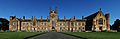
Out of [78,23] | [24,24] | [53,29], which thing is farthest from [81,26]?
[24,24]

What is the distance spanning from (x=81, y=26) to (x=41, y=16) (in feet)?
75.1

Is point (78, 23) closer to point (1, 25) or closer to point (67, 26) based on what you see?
point (67, 26)

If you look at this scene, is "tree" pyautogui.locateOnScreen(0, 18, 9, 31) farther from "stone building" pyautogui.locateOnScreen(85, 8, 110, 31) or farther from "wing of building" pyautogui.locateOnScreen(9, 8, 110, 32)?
"stone building" pyautogui.locateOnScreen(85, 8, 110, 31)

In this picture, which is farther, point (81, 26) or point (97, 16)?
point (81, 26)

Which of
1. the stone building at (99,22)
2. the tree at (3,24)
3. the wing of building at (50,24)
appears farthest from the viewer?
the tree at (3,24)

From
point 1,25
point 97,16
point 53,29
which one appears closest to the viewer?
point 97,16

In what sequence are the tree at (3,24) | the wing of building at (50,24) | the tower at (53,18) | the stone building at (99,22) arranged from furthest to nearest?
the tree at (3,24) < the tower at (53,18) < the wing of building at (50,24) < the stone building at (99,22)

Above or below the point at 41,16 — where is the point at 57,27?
below

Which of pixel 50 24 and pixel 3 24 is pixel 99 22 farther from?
pixel 3 24

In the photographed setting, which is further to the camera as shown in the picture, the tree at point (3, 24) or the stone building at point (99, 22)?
the tree at point (3, 24)

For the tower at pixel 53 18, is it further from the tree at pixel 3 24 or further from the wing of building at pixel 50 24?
the tree at pixel 3 24

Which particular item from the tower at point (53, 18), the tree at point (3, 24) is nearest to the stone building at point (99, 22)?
the tower at point (53, 18)

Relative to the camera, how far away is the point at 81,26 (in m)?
102

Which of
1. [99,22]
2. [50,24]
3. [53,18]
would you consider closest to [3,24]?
[50,24]
